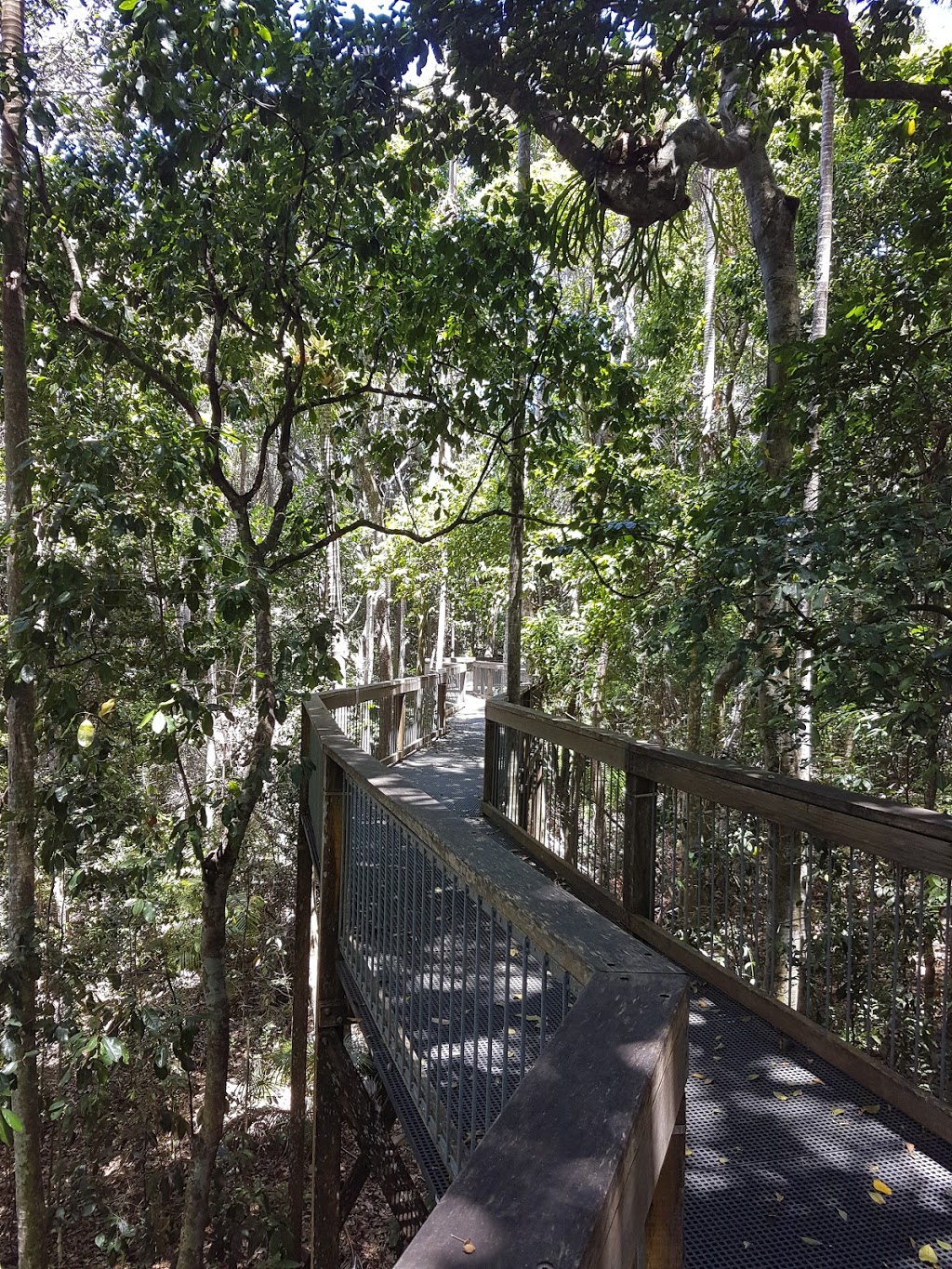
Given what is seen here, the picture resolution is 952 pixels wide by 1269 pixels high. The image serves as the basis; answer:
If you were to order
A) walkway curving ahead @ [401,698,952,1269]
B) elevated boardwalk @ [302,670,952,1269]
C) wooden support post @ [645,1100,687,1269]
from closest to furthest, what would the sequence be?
elevated boardwalk @ [302,670,952,1269], wooden support post @ [645,1100,687,1269], walkway curving ahead @ [401,698,952,1269]

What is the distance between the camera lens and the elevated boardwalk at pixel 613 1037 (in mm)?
1193

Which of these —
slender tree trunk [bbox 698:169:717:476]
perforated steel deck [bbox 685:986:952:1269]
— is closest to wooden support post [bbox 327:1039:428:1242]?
A: perforated steel deck [bbox 685:986:952:1269]

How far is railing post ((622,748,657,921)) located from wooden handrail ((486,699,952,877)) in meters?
0.08

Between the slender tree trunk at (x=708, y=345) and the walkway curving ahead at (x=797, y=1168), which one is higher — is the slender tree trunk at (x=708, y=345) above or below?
above

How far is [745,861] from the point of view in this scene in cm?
381

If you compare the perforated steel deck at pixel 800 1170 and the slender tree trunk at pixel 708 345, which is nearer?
the perforated steel deck at pixel 800 1170

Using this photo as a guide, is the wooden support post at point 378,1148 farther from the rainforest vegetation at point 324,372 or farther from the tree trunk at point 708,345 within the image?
the tree trunk at point 708,345

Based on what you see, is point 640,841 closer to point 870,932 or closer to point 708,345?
point 870,932

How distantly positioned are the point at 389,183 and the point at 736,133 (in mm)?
2503

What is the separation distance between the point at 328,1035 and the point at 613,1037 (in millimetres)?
4309

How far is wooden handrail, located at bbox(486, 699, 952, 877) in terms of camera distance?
2.76 m

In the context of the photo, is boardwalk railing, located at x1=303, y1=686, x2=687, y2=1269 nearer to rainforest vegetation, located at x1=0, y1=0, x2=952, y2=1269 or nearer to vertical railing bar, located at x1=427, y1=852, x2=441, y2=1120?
vertical railing bar, located at x1=427, y1=852, x2=441, y2=1120

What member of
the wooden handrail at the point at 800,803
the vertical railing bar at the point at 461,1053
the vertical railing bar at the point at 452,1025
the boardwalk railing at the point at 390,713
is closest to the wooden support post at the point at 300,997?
the boardwalk railing at the point at 390,713

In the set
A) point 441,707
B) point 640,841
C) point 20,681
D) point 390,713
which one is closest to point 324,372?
point 20,681
